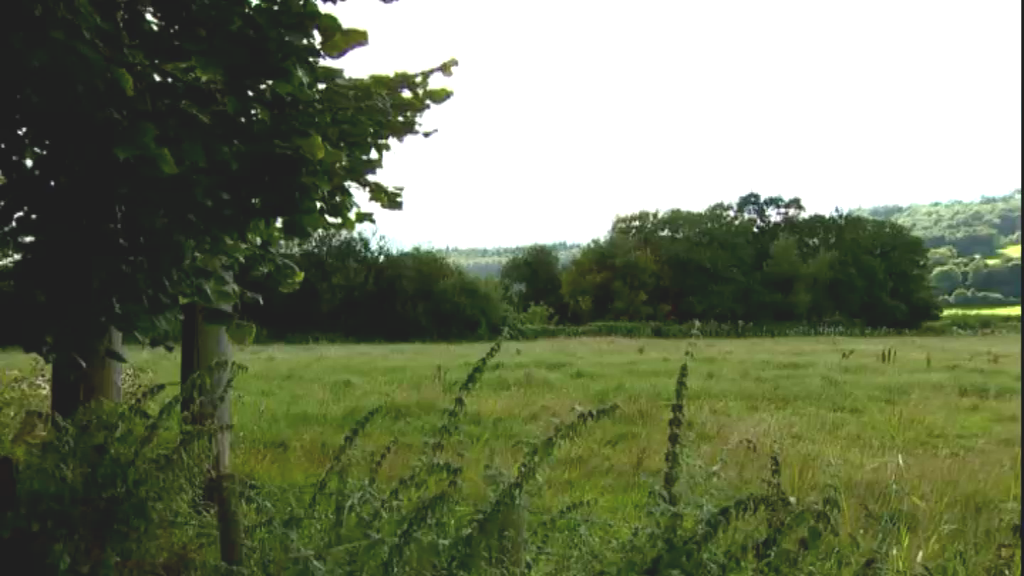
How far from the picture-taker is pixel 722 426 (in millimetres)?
8688

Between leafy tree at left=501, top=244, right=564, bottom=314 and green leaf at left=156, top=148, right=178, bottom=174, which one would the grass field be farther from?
leafy tree at left=501, top=244, right=564, bottom=314

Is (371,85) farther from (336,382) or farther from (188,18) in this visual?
(336,382)

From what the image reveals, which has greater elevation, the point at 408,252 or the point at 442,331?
the point at 408,252

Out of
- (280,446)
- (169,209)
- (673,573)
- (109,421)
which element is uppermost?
(169,209)

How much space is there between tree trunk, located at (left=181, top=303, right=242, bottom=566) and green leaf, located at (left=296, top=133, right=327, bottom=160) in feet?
3.10

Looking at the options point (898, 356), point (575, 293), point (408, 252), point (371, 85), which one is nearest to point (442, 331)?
point (408, 252)

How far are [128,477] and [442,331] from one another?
4515 centimetres

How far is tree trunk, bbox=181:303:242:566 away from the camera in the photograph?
2.94 meters

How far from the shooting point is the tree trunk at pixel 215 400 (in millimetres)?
2941

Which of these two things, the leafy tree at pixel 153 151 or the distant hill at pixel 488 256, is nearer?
the leafy tree at pixel 153 151

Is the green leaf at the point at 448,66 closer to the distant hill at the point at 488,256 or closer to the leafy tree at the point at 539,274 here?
the distant hill at the point at 488,256

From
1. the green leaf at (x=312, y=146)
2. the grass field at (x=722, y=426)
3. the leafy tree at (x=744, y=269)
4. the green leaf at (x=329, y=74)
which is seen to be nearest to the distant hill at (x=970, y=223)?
the grass field at (x=722, y=426)

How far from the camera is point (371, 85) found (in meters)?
3.80

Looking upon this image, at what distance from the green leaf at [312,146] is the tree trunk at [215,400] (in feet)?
3.10
